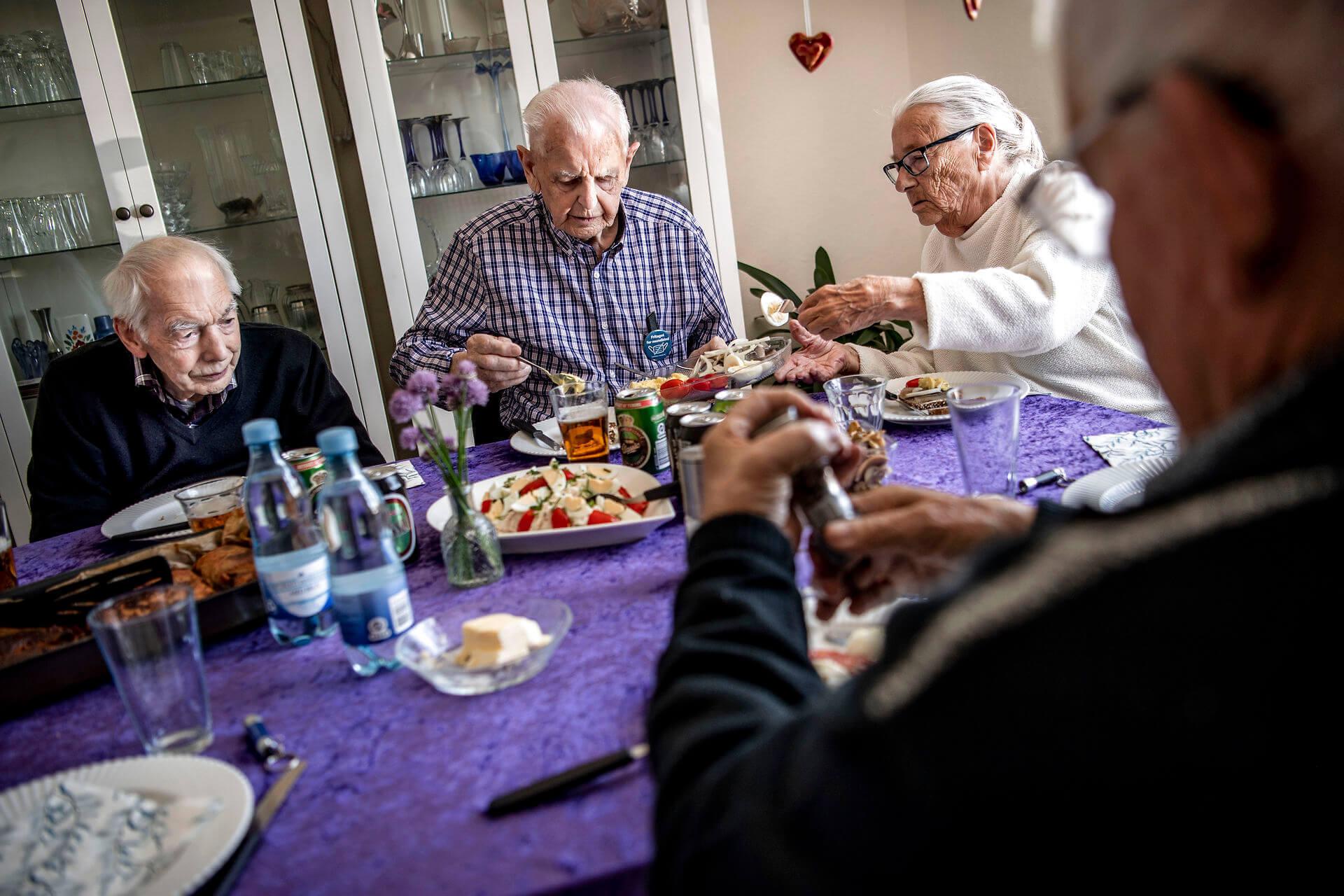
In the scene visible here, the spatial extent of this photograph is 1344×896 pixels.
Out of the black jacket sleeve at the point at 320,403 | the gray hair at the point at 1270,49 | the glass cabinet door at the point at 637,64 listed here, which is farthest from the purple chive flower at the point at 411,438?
the glass cabinet door at the point at 637,64

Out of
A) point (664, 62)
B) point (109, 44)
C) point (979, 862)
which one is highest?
point (109, 44)

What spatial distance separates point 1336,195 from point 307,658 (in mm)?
1026

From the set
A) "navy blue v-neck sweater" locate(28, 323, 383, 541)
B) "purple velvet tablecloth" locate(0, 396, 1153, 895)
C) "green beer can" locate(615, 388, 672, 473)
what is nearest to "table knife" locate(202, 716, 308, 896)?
"purple velvet tablecloth" locate(0, 396, 1153, 895)

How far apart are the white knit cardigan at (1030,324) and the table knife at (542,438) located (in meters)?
0.71

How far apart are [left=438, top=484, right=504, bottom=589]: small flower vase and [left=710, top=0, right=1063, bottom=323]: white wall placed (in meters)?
2.74

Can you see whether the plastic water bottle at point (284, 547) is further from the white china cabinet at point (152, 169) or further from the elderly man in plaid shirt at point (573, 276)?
the white china cabinet at point (152, 169)

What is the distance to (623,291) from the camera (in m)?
2.54

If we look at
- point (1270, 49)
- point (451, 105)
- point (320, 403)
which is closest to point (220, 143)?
point (451, 105)

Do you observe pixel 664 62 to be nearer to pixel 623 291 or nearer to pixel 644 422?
pixel 623 291

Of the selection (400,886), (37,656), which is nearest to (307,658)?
(37,656)

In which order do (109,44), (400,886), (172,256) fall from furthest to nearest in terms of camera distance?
(109,44) < (172,256) < (400,886)

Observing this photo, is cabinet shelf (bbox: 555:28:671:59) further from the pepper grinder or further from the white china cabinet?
the pepper grinder

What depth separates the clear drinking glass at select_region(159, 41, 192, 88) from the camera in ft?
9.43

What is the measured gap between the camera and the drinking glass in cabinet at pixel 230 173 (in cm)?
295
